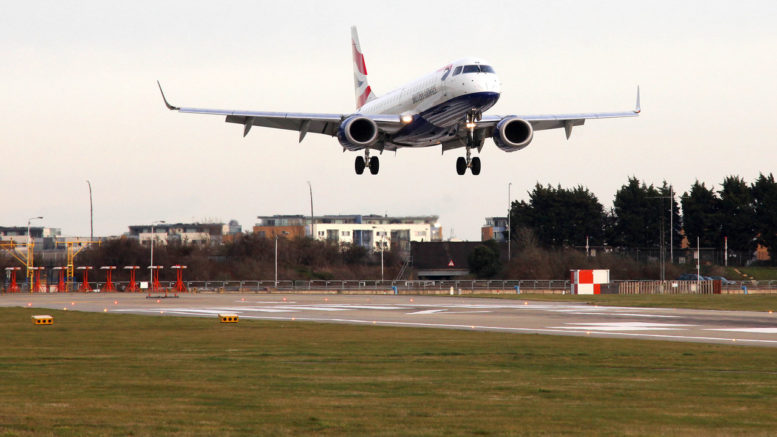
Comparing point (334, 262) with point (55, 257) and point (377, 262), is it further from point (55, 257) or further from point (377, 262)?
point (55, 257)

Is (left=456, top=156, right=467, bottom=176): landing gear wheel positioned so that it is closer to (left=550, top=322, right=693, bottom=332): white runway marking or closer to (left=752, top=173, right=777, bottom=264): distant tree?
(left=550, top=322, right=693, bottom=332): white runway marking

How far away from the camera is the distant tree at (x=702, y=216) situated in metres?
142

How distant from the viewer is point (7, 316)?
48.4 meters

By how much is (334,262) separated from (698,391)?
13019 cm

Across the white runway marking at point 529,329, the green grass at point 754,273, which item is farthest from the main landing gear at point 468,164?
the green grass at point 754,273

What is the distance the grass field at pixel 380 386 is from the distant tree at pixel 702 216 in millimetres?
116241

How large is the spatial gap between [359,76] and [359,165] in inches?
847

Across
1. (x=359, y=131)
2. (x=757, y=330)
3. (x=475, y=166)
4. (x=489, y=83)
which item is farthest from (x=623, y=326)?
(x=359, y=131)

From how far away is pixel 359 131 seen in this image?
51219 mm

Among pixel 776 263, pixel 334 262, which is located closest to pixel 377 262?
pixel 334 262

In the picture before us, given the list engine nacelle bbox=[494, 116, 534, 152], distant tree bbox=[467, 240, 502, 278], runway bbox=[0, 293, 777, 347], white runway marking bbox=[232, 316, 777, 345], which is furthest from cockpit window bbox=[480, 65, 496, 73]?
distant tree bbox=[467, 240, 502, 278]

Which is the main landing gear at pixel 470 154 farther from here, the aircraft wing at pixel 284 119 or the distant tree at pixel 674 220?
the distant tree at pixel 674 220

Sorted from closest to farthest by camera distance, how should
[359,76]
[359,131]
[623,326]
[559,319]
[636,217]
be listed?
[623,326]
[559,319]
[359,131]
[359,76]
[636,217]

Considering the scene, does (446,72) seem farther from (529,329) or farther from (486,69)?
(529,329)
